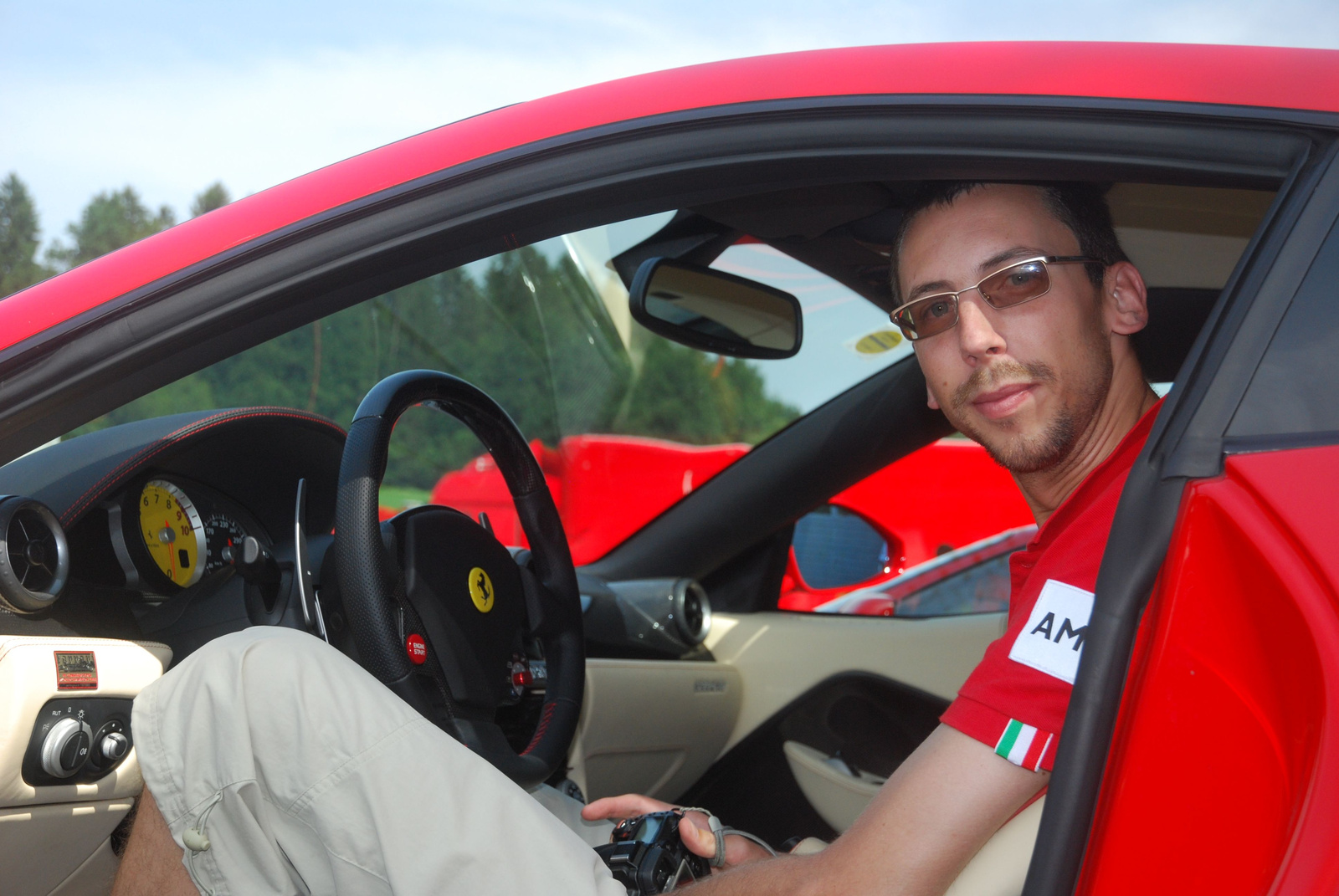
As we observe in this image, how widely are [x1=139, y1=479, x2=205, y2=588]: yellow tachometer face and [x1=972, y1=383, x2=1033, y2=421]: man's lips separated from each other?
1207mm

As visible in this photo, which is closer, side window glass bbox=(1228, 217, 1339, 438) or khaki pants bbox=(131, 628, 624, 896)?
side window glass bbox=(1228, 217, 1339, 438)

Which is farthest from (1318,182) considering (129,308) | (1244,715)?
(129,308)

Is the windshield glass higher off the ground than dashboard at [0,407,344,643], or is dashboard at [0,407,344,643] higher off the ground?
the windshield glass

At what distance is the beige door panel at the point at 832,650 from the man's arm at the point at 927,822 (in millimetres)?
1164

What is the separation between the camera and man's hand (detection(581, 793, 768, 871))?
1452 millimetres

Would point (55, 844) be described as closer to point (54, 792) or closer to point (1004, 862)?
point (54, 792)

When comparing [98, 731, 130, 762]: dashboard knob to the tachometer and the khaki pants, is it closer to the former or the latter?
the khaki pants

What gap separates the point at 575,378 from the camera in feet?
8.94

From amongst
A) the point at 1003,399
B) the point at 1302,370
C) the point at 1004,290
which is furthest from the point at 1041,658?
the point at 1004,290

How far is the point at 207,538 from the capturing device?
1.69 metres

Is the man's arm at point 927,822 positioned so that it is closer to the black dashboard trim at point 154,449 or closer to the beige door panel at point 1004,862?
the beige door panel at point 1004,862

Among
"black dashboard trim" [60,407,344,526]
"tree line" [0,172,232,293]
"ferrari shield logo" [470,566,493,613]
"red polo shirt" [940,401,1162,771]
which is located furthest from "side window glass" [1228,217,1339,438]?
"tree line" [0,172,232,293]

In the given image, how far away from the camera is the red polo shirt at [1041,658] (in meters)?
1.07

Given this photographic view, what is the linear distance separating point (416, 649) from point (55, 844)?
1.68 feet
